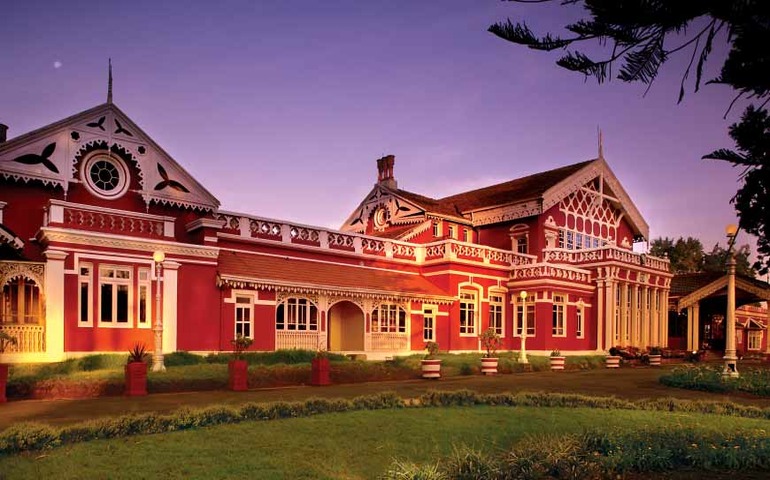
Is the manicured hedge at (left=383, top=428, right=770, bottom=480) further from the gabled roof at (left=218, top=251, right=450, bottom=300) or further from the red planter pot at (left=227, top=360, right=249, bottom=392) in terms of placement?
the gabled roof at (left=218, top=251, right=450, bottom=300)

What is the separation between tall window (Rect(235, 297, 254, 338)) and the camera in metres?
22.3


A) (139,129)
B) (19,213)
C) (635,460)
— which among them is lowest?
(635,460)

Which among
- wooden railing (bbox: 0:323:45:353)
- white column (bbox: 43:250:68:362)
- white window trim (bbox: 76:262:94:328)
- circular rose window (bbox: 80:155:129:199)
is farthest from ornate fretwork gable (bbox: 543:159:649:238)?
wooden railing (bbox: 0:323:45:353)

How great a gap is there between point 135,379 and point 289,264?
11110 millimetres

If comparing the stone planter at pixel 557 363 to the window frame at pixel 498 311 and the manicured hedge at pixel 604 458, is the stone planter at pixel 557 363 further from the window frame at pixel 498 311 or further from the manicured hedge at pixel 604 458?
the manicured hedge at pixel 604 458

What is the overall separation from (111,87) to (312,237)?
9.96m

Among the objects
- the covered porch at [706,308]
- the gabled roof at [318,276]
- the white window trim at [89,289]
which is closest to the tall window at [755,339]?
the covered porch at [706,308]

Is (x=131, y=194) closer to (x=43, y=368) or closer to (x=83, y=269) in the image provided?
(x=83, y=269)

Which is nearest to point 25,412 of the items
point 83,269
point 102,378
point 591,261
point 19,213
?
point 102,378

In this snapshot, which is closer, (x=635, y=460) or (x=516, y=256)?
(x=635, y=460)

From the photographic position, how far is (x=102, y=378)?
14477 millimetres

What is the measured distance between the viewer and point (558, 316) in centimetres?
3253

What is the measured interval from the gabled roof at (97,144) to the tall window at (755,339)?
4780 cm

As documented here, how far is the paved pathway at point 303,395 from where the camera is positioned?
11.3 m
